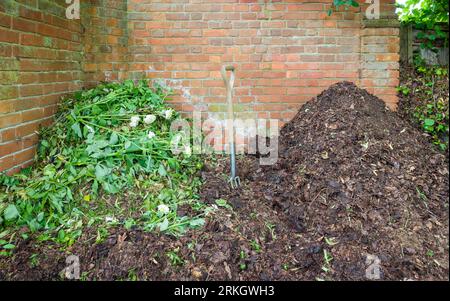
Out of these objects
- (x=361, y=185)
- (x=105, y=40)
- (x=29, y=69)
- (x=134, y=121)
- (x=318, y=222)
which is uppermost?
(x=105, y=40)

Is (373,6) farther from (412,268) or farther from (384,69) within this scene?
(412,268)

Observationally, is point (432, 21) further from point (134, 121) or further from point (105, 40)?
point (105, 40)

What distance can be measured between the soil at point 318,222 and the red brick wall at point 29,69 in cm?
97

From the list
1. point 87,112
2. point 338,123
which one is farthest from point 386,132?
point 87,112

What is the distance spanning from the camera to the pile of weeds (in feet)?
8.76

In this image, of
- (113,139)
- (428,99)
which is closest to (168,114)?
(113,139)

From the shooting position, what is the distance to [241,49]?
13.4 feet

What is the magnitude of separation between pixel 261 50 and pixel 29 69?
2230 mm

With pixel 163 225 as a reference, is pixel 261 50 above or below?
above

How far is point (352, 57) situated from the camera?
13.3ft

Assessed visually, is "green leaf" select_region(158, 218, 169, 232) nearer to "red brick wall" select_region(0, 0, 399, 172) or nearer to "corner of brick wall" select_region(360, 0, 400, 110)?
"red brick wall" select_region(0, 0, 399, 172)

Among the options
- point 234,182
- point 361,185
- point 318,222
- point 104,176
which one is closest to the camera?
point 318,222

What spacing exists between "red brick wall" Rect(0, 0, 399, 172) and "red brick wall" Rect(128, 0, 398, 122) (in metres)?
0.01

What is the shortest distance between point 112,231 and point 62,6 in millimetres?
2378
